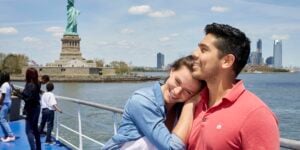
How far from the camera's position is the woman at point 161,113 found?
77.3 inches

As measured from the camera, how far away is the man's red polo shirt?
5.21 ft

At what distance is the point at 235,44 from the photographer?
5.83 ft

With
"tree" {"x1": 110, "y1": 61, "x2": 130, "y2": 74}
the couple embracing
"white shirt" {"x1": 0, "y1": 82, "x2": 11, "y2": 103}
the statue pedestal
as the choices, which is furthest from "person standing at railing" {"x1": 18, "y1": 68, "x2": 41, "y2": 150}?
"tree" {"x1": 110, "y1": 61, "x2": 130, "y2": 74}

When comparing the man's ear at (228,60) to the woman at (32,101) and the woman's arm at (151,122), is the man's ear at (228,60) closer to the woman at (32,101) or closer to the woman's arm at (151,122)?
the woman's arm at (151,122)

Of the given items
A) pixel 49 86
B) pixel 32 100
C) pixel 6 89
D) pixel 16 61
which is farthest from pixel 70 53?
pixel 32 100

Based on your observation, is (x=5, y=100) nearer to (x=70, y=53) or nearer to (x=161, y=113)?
(x=161, y=113)

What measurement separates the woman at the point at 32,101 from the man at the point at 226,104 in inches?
168

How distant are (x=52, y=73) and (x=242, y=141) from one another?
83493mm

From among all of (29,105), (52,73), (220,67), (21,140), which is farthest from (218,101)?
(52,73)

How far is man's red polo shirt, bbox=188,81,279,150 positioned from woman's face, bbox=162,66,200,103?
7.3 inches

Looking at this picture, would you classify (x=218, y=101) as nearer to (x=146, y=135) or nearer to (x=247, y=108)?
(x=247, y=108)

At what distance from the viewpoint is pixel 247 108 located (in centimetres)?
166

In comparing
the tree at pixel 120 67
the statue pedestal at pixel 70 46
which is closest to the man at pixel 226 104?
the statue pedestal at pixel 70 46

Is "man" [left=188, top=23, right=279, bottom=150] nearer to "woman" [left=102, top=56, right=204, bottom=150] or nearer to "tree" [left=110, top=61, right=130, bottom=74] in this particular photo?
"woman" [left=102, top=56, right=204, bottom=150]
